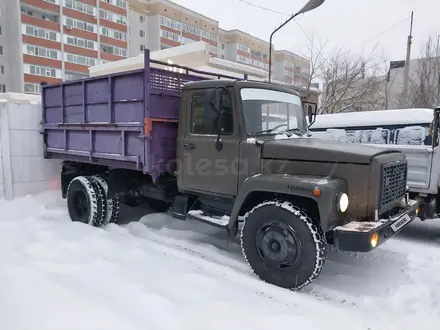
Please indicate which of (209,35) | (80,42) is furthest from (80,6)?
(209,35)

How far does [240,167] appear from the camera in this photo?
409cm

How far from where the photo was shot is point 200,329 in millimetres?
2654

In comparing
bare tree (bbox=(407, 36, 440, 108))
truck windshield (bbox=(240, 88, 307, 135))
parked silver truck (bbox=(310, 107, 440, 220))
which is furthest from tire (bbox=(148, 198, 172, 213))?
bare tree (bbox=(407, 36, 440, 108))

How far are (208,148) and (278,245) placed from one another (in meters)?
1.47

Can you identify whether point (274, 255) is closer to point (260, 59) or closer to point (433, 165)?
point (433, 165)

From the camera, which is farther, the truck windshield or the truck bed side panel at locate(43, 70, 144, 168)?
the truck bed side panel at locate(43, 70, 144, 168)

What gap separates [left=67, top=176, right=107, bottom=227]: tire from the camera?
18.1 ft

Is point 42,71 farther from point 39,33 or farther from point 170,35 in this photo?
point 170,35

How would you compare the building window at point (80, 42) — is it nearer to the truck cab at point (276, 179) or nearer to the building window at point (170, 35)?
the building window at point (170, 35)

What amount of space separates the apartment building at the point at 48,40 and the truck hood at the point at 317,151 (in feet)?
120

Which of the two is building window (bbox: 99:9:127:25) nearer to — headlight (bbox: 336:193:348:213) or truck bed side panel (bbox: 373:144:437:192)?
truck bed side panel (bbox: 373:144:437:192)

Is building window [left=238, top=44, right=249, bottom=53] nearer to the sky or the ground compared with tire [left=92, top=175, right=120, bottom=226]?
nearer to the sky

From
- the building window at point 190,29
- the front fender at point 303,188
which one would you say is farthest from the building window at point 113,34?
the front fender at point 303,188

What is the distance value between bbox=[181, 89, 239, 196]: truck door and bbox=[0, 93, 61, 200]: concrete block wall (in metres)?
4.13
